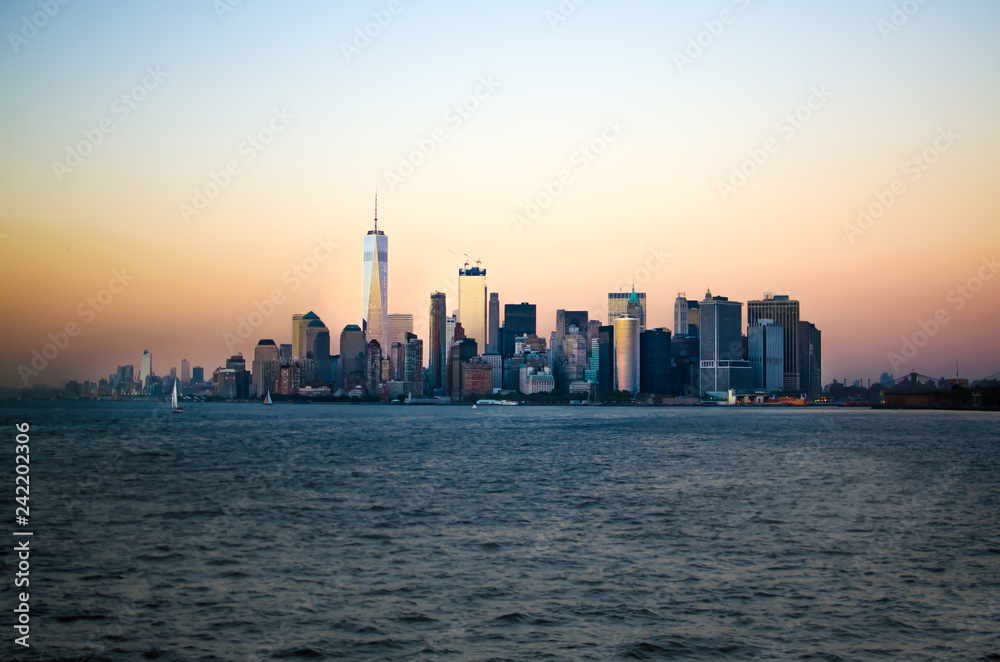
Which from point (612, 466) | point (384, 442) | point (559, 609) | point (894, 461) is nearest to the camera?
point (559, 609)

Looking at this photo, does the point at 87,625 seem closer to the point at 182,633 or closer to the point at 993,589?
the point at 182,633

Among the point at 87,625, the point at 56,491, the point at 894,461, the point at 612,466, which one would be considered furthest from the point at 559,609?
the point at 894,461

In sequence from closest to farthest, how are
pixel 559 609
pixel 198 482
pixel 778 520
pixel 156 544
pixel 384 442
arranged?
pixel 559 609
pixel 156 544
pixel 778 520
pixel 198 482
pixel 384 442

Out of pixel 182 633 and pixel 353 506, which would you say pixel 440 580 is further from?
pixel 353 506

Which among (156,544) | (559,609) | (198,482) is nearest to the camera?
(559,609)

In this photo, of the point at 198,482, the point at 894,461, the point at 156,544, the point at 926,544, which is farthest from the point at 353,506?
the point at 894,461

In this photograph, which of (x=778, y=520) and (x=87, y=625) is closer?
(x=87, y=625)
